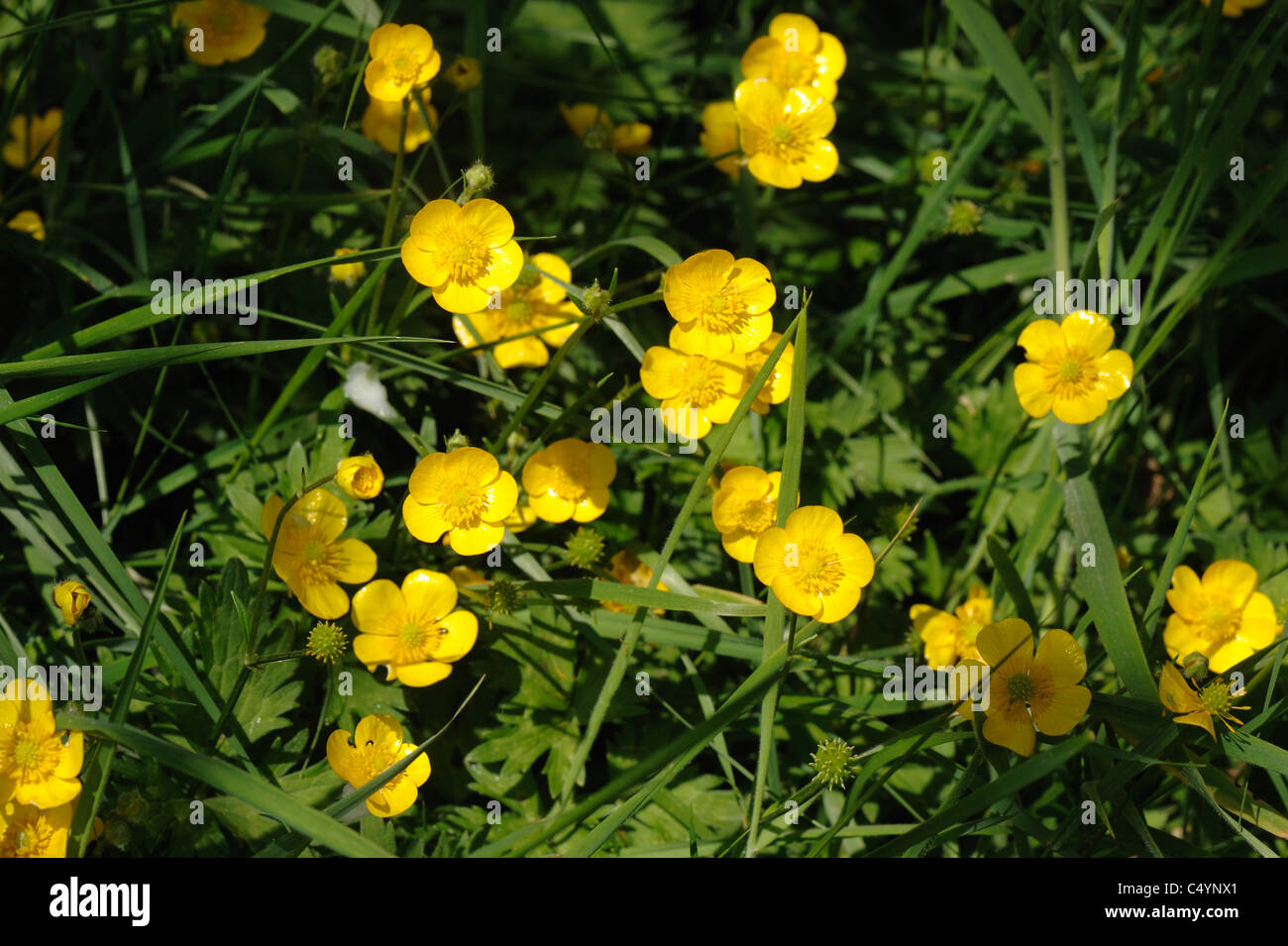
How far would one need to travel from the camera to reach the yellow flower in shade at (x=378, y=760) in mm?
2357

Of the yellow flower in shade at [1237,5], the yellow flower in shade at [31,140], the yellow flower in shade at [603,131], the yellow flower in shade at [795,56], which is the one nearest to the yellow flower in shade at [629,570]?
the yellow flower in shade at [603,131]

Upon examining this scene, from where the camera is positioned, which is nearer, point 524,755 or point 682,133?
point 524,755

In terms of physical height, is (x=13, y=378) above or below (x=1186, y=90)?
below

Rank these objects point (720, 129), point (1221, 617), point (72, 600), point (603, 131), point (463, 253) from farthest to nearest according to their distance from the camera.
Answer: point (720, 129) < point (603, 131) < point (1221, 617) < point (463, 253) < point (72, 600)

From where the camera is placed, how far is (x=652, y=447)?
8.41 ft

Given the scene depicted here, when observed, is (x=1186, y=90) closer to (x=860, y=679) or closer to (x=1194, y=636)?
(x=1194, y=636)

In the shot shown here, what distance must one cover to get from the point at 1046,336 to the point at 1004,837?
1.40 meters

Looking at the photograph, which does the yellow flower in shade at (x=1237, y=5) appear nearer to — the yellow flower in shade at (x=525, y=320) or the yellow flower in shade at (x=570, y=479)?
the yellow flower in shade at (x=525, y=320)

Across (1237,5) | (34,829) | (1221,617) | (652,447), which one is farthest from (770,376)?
(1237,5)

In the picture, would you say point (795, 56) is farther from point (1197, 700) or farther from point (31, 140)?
point (31, 140)

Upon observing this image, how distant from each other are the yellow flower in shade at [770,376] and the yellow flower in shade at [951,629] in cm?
74

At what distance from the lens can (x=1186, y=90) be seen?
11.2 ft

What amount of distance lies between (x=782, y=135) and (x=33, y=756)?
251cm
